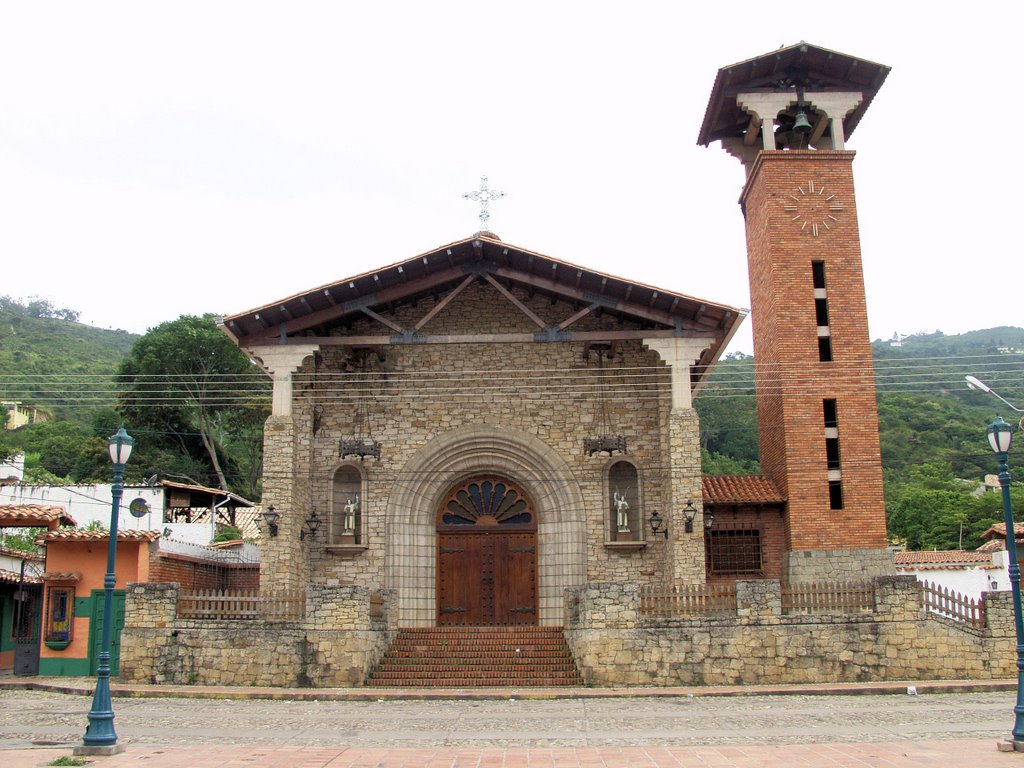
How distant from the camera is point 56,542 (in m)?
19.8

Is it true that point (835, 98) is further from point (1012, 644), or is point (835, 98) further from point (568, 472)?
point (1012, 644)

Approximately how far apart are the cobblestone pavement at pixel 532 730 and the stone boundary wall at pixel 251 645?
1.35 metres

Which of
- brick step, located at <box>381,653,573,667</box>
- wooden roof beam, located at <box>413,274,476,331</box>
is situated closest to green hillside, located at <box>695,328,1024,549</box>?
wooden roof beam, located at <box>413,274,476,331</box>

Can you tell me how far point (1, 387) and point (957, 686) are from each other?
55.4 m

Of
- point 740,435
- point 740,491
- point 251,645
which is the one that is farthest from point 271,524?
point 740,435

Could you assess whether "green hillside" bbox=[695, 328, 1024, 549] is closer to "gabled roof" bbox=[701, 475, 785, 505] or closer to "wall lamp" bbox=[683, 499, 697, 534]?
"gabled roof" bbox=[701, 475, 785, 505]

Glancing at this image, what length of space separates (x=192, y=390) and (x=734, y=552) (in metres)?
31.8

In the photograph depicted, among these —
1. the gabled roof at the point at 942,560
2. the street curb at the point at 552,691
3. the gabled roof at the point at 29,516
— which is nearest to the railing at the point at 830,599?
the street curb at the point at 552,691

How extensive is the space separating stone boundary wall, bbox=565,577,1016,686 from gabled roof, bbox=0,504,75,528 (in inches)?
397

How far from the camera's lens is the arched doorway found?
70.2 ft

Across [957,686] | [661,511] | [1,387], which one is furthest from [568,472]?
[1,387]

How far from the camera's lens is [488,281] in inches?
851

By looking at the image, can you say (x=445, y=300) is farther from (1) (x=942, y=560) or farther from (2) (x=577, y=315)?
(1) (x=942, y=560)

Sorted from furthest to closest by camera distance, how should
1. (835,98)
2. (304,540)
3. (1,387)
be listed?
(1,387) → (835,98) → (304,540)
